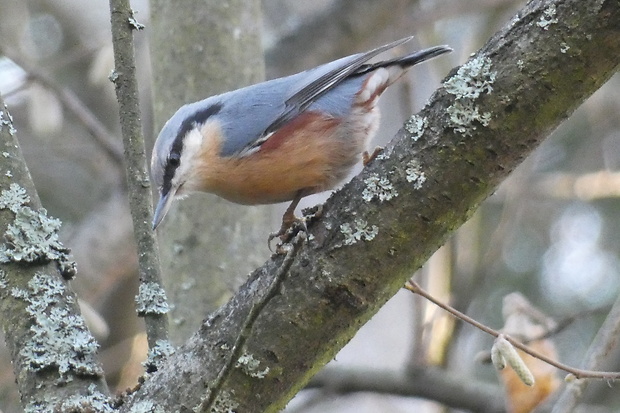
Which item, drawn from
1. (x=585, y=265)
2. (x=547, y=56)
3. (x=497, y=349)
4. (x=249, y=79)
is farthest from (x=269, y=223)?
(x=585, y=265)

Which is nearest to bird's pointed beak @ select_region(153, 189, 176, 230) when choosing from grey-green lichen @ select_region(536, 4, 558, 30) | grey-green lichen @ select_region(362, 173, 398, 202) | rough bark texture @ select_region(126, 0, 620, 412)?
rough bark texture @ select_region(126, 0, 620, 412)

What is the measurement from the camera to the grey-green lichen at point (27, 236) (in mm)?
1830

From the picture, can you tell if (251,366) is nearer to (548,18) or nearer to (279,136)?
(548,18)

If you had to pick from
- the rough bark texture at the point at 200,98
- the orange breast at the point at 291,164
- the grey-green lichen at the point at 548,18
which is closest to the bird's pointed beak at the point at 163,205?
the orange breast at the point at 291,164

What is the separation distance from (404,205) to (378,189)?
0.06 metres

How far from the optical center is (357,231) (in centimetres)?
148

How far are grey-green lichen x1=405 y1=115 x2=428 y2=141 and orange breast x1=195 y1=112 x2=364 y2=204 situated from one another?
1.01 meters

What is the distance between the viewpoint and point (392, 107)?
602 centimetres

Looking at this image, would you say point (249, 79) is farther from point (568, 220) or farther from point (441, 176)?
point (568, 220)

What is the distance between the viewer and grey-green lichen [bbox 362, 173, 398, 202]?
146 centimetres

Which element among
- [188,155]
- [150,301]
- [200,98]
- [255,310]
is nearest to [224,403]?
[255,310]

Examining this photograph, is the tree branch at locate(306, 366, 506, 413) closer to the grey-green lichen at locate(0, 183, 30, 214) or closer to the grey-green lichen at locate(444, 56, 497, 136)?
the grey-green lichen at locate(0, 183, 30, 214)

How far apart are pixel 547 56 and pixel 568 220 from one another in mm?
4618

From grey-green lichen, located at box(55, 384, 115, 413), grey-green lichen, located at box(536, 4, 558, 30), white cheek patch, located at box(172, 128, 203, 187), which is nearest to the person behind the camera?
grey-green lichen, located at box(536, 4, 558, 30)
